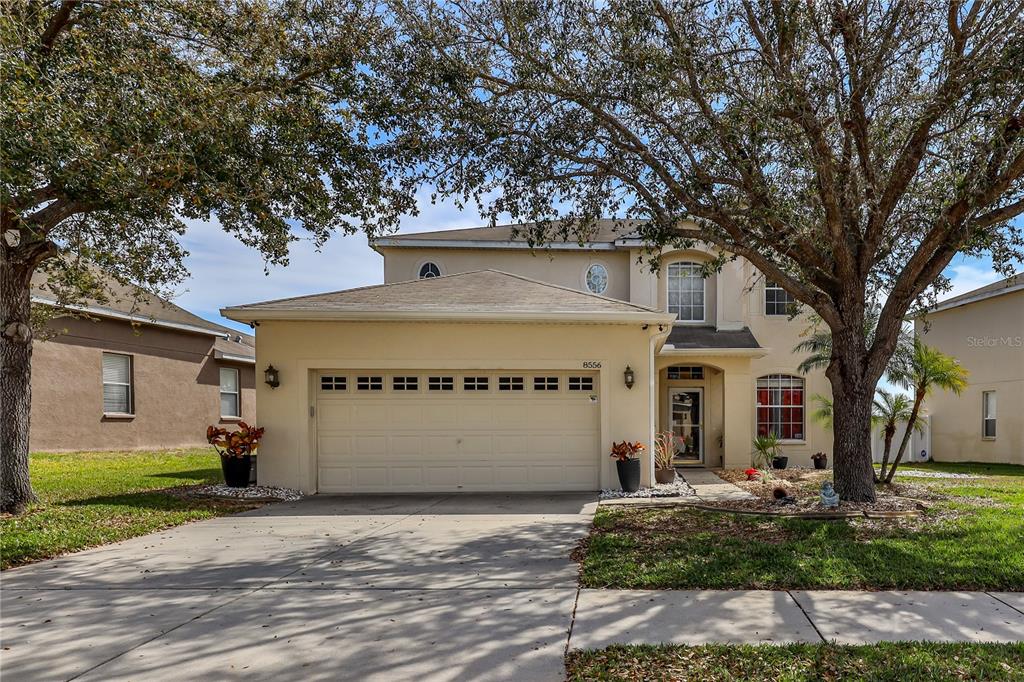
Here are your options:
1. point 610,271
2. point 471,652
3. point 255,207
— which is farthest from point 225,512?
point 610,271

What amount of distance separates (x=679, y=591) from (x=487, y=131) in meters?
6.56

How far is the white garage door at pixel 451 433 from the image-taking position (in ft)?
38.5

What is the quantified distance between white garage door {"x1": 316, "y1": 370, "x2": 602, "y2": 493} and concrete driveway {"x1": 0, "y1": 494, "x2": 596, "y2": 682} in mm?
3091

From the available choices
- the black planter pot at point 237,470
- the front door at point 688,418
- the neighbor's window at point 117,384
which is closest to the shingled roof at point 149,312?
the neighbor's window at point 117,384

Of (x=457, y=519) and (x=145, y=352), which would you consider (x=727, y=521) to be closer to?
(x=457, y=519)

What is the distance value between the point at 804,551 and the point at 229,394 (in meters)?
20.1

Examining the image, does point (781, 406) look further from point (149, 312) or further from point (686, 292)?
A: point (149, 312)

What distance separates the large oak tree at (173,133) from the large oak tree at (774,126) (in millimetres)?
1029

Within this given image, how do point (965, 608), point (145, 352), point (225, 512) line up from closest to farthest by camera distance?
point (965, 608) < point (225, 512) < point (145, 352)

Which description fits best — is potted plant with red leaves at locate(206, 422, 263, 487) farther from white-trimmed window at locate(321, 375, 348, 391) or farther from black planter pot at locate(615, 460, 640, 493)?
black planter pot at locate(615, 460, 640, 493)

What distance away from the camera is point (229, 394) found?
22.2m

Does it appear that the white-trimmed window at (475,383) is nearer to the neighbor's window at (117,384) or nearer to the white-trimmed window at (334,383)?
the white-trimmed window at (334,383)

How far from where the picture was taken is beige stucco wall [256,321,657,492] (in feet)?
37.9

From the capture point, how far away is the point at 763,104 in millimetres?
8164
